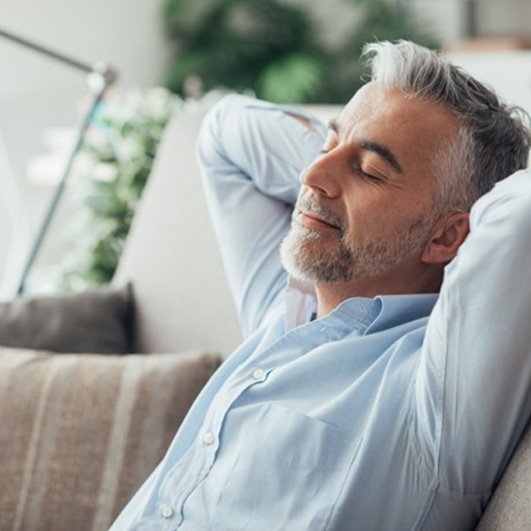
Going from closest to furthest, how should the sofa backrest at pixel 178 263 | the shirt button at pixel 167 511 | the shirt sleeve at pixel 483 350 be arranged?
the shirt sleeve at pixel 483 350 < the shirt button at pixel 167 511 < the sofa backrest at pixel 178 263

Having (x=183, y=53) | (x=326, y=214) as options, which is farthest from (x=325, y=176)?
(x=183, y=53)

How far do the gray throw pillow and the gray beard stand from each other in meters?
0.84

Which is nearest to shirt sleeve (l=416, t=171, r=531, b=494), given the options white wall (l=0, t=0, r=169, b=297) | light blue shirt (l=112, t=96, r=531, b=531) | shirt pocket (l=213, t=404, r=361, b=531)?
light blue shirt (l=112, t=96, r=531, b=531)

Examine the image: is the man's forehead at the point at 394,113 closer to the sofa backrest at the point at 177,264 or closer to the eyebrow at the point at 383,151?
the eyebrow at the point at 383,151

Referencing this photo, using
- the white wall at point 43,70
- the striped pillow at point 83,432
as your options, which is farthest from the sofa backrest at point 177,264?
the white wall at point 43,70

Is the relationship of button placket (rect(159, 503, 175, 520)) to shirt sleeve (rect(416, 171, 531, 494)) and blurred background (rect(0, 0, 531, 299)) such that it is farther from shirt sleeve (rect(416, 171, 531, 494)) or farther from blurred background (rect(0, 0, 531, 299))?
blurred background (rect(0, 0, 531, 299))

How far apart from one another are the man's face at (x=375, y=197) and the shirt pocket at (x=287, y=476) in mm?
230

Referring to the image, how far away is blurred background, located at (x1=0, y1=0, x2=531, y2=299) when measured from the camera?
5.15 meters

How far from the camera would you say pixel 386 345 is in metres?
1.55

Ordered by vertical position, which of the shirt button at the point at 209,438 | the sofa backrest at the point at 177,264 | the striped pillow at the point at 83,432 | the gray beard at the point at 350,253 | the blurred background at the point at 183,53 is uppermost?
the gray beard at the point at 350,253

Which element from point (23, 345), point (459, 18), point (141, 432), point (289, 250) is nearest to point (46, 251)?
point (459, 18)

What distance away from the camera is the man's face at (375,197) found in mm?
1600

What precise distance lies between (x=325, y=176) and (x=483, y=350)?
0.41 meters

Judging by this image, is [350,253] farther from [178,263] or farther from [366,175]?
[178,263]
